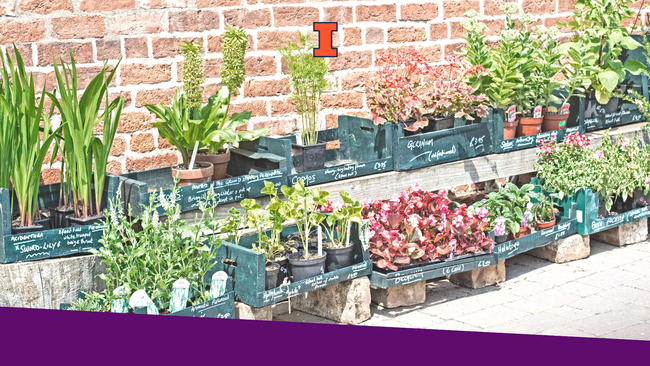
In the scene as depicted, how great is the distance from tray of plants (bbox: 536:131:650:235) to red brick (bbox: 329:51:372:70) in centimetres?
144

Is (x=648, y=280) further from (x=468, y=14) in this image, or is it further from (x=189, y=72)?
(x=189, y=72)

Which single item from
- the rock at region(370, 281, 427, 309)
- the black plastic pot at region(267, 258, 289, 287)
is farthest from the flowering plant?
the black plastic pot at region(267, 258, 289, 287)

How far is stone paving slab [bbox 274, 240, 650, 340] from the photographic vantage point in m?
4.23

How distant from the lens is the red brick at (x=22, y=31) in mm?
4375

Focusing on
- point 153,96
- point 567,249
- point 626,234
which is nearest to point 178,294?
point 153,96

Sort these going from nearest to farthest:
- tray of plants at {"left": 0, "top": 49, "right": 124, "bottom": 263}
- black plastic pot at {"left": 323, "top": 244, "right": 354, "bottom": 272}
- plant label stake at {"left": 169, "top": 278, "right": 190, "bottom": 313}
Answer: plant label stake at {"left": 169, "top": 278, "right": 190, "bottom": 313}
tray of plants at {"left": 0, "top": 49, "right": 124, "bottom": 263}
black plastic pot at {"left": 323, "top": 244, "right": 354, "bottom": 272}

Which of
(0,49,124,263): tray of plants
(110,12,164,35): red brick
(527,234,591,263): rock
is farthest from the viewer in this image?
(527,234,591,263): rock

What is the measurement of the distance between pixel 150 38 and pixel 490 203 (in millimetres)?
2437

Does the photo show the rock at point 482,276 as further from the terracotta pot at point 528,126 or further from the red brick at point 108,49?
the red brick at point 108,49

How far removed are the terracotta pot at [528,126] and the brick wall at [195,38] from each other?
39.0 inches

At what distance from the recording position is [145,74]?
191 inches

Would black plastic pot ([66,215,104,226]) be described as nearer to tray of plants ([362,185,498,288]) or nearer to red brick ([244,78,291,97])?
tray of plants ([362,185,498,288])

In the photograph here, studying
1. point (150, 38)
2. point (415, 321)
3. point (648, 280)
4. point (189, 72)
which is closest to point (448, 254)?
point (415, 321)

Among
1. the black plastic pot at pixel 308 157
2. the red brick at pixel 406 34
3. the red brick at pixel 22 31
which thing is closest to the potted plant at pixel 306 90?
the black plastic pot at pixel 308 157
